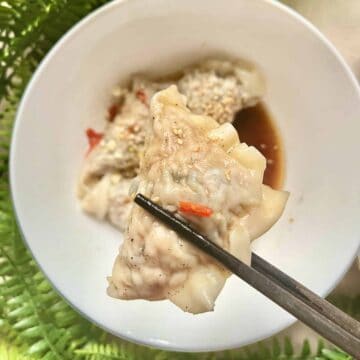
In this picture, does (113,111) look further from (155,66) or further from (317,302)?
(317,302)

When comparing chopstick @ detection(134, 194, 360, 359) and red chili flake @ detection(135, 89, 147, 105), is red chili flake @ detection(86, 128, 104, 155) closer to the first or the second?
red chili flake @ detection(135, 89, 147, 105)

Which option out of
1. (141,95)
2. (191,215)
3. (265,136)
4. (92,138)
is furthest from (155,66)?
(191,215)

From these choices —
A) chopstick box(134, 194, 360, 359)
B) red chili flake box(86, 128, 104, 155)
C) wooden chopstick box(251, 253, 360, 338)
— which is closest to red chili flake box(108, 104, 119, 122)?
red chili flake box(86, 128, 104, 155)

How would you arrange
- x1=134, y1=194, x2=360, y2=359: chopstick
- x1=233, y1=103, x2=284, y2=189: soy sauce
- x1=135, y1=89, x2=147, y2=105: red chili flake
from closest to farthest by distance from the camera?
x1=134, y1=194, x2=360, y2=359: chopstick → x1=135, y1=89, x2=147, y2=105: red chili flake → x1=233, y1=103, x2=284, y2=189: soy sauce

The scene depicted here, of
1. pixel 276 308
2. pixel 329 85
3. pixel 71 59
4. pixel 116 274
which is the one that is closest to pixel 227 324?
pixel 276 308

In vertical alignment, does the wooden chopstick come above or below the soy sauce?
below

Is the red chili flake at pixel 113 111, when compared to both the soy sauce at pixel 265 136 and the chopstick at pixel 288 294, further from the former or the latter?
the chopstick at pixel 288 294
